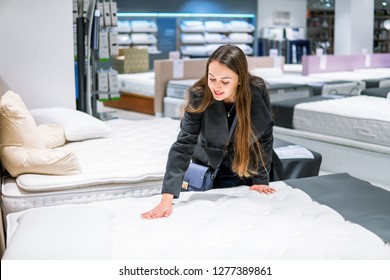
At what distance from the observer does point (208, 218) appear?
2287 mm

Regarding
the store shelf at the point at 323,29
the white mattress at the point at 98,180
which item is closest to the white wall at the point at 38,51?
the white mattress at the point at 98,180

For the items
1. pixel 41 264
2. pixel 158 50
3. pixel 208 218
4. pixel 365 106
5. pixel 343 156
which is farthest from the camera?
pixel 158 50

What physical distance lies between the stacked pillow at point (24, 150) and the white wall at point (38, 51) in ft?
4.50

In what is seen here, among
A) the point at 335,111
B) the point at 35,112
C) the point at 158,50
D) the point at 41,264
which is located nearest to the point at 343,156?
the point at 335,111

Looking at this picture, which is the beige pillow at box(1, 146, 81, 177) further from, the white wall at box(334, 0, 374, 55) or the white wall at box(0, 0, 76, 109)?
the white wall at box(334, 0, 374, 55)

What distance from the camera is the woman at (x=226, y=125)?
231 centimetres

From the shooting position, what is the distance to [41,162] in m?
2.85

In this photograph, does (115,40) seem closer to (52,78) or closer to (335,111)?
(52,78)

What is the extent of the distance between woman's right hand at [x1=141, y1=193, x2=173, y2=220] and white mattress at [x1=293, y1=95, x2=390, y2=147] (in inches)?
93.5

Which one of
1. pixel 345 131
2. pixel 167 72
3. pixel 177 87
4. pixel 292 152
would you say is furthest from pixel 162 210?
pixel 167 72

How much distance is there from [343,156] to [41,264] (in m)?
3.28

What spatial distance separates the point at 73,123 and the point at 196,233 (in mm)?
1948

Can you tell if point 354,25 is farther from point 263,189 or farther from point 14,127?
point 14,127

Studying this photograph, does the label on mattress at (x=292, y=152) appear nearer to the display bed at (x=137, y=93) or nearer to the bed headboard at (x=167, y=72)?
the bed headboard at (x=167, y=72)
